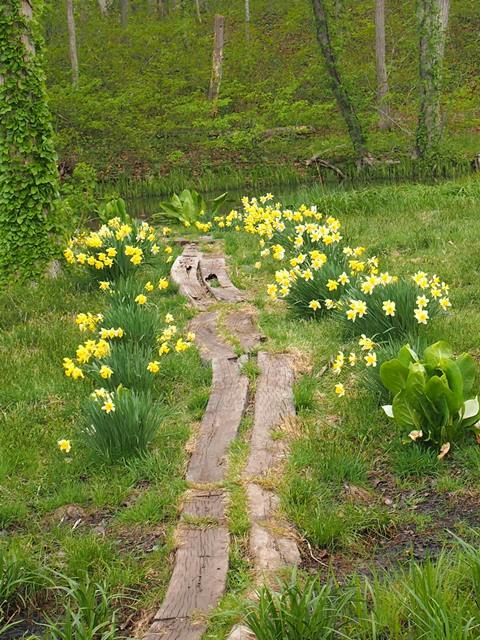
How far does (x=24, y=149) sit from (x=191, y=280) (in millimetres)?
2112

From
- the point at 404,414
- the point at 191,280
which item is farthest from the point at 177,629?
the point at 191,280

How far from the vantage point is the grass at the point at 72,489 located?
9.48ft

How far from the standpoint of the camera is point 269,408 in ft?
14.0

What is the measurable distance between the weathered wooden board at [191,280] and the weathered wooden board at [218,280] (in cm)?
6

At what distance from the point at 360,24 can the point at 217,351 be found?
26379 millimetres

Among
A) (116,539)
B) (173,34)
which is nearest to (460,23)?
(173,34)

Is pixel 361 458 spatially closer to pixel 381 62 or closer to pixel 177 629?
pixel 177 629

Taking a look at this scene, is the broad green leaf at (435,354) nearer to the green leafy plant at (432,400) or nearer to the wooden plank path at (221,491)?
the green leafy plant at (432,400)

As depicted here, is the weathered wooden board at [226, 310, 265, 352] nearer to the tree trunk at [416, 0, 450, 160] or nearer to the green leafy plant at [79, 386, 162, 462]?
the green leafy plant at [79, 386, 162, 462]

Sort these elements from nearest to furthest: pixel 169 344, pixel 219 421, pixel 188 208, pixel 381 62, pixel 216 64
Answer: pixel 219 421 < pixel 169 344 < pixel 188 208 < pixel 381 62 < pixel 216 64

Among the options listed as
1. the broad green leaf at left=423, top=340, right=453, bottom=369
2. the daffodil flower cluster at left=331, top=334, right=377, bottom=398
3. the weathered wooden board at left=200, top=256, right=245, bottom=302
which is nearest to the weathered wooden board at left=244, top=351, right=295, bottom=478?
the daffodil flower cluster at left=331, top=334, right=377, bottom=398

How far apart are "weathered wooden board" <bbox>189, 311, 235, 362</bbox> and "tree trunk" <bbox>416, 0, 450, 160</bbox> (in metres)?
9.45

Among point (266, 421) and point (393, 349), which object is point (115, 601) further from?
point (393, 349)

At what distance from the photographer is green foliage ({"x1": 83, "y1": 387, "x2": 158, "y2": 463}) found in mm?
3758
